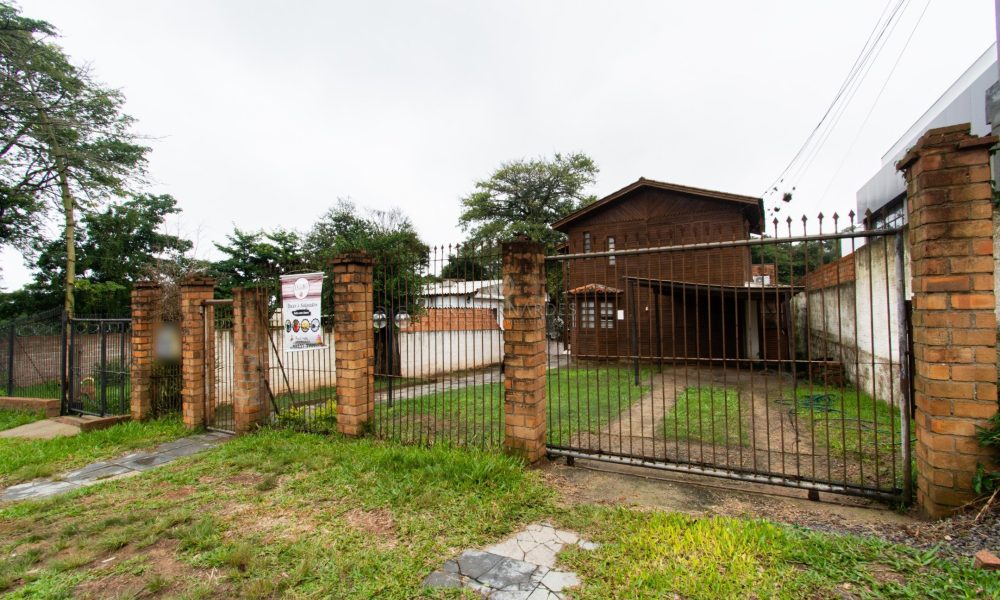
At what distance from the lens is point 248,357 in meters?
5.27

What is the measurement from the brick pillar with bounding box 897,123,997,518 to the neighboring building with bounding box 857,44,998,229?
54 centimetres

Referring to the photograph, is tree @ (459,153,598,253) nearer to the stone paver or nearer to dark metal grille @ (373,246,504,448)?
dark metal grille @ (373,246,504,448)

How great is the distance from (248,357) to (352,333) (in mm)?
1760

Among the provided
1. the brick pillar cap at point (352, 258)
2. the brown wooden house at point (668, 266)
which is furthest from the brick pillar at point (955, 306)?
the brown wooden house at point (668, 266)

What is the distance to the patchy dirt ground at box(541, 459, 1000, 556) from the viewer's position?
93.8 inches

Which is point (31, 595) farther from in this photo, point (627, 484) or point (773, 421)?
point (773, 421)

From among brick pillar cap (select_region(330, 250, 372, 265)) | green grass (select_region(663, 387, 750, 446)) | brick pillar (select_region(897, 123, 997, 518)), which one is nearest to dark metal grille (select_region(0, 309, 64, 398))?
brick pillar cap (select_region(330, 250, 372, 265))

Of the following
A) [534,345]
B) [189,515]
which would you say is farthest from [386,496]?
[534,345]

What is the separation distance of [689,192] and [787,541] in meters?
13.9

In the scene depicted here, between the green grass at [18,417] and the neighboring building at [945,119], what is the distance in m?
11.7

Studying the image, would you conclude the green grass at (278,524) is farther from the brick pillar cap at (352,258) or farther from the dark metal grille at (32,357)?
the dark metal grille at (32,357)

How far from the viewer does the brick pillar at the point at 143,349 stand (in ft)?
20.6

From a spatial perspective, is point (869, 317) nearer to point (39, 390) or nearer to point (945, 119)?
point (945, 119)

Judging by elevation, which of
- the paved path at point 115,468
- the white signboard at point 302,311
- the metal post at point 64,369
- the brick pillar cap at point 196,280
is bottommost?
the paved path at point 115,468
